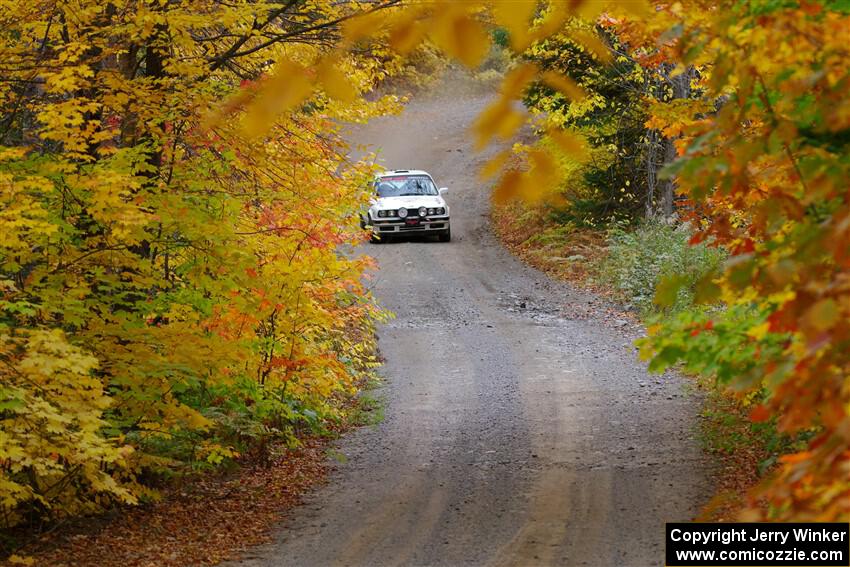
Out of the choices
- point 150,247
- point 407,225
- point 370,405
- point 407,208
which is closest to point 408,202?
point 407,208

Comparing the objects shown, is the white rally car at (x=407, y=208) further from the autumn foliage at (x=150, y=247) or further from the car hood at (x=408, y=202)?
the autumn foliage at (x=150, y=247)

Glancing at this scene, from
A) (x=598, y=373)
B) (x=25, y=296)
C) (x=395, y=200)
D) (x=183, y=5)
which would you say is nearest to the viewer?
(x=25, y=296)

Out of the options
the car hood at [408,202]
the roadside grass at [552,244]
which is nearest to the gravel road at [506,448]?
the roadside grass at [552,244]

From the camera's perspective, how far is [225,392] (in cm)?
1059

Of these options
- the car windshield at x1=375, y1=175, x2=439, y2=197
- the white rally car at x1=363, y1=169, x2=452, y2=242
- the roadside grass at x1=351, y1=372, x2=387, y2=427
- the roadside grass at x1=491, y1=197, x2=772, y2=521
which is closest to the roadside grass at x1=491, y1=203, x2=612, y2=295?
the roadside grass at x1=491, y1=197, x2=772, y2=521

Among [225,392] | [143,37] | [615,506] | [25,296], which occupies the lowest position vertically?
[615,506]

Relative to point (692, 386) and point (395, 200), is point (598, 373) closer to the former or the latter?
point (692, 386)

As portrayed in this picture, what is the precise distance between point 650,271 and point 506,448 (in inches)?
380

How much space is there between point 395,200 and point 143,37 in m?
17.5

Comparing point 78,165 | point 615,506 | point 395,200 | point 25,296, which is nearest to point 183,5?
point 78,165

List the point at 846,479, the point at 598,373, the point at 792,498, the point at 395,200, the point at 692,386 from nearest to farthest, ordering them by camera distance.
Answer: the point at 846,479
the point at 792,498
the point at 692,386
the point at 598,373
the point at 395,200

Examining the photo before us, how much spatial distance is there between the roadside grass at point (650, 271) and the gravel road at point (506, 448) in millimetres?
353

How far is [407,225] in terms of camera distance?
26344mm

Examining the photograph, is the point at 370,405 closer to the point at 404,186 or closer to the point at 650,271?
the point at 650,271
